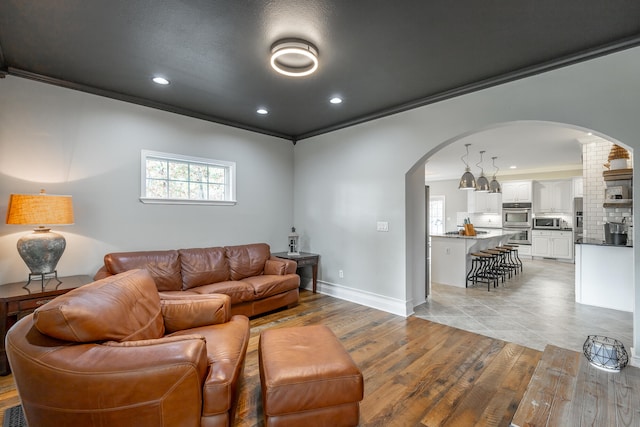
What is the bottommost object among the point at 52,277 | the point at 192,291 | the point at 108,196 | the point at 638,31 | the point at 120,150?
the point at 192,291

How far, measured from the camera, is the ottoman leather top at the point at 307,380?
1.57 meters

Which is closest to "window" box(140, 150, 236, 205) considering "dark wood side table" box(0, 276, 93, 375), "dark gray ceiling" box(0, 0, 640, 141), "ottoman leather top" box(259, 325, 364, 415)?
"dark gray ceiling" box(0, 0, 640, 141)

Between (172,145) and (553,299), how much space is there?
625cm

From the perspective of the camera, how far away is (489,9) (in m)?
2.00

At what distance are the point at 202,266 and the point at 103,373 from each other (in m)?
2.59

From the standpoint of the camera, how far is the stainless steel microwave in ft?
27.2

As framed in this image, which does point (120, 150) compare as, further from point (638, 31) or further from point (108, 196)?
point (638, 31)

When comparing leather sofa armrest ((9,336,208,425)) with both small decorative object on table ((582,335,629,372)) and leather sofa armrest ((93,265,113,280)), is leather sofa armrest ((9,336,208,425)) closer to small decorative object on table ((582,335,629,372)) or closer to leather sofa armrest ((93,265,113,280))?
leather sofa armrest ((93,265,113,280))

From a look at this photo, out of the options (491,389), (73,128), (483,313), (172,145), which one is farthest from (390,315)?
(73,128)

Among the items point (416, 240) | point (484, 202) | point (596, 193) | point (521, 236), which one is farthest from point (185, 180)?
point (521, 236)

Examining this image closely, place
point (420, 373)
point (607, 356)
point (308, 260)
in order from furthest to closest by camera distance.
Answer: point (308, 260) < point (420, 373) < point (607, 356)

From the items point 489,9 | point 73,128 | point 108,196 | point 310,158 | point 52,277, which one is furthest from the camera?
point 310,158

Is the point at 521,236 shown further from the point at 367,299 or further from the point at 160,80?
the point at 160,80

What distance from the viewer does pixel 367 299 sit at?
420cm
